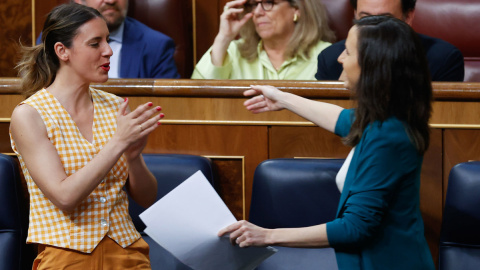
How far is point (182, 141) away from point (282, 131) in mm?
198

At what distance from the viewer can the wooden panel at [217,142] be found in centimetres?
142

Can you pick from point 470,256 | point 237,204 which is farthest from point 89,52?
point 470,256

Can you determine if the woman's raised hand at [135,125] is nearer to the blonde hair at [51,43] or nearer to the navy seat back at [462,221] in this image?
the blonde hair at [51,43]

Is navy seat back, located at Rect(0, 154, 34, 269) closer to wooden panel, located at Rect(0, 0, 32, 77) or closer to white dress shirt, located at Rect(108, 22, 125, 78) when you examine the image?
white dress shirt, located at Rect(108, 22, 125, 78)

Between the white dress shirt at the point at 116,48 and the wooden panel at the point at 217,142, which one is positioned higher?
the white dress shirt at the point at 116,48

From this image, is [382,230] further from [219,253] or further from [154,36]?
[154,36]

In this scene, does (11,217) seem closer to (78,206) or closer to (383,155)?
(78,206)

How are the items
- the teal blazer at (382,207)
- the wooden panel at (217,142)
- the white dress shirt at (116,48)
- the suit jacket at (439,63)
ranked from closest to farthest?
the teal blazer at (382,207), the wooden panel at (217,142), the suit jacket at (439,63), the white dress shirt at (116,48)

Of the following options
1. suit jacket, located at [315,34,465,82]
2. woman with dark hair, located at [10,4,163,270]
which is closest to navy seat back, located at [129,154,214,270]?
woman with dark hair, located at [10,4,163,270]

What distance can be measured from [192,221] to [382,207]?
26 centimetres

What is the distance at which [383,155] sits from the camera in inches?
34.9

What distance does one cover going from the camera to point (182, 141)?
1.44 metres

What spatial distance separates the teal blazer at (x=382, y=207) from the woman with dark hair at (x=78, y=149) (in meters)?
0.29

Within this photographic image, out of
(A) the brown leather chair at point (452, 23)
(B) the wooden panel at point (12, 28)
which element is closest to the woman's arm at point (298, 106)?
(A) the brown leather chair at point (452, 23)
